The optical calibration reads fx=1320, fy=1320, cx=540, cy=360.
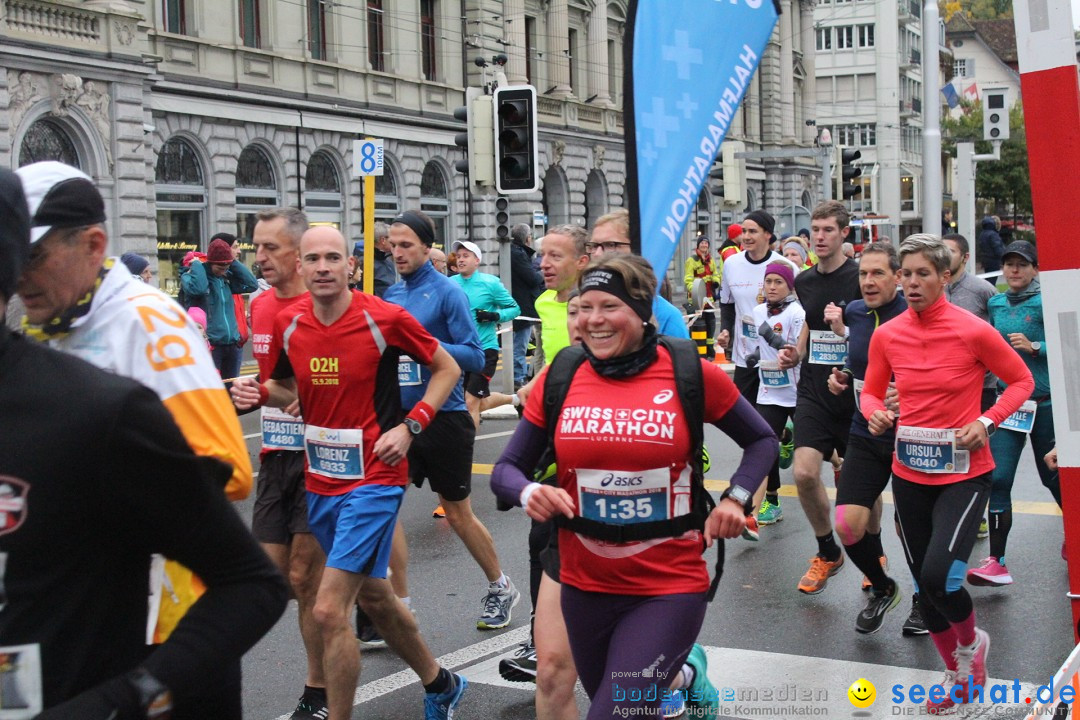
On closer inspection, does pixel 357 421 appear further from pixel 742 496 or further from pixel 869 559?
pixel 869 559

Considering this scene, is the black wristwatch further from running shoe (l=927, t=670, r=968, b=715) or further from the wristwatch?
running shoe (l=927, t=670, r=968, b=715)

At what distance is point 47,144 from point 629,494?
2275 cm

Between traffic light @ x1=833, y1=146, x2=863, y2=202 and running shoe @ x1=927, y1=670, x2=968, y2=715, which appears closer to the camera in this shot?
running shoe @ x1=927, y1=670, x2=968, y2=715

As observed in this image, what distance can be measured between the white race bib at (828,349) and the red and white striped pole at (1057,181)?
395 cm

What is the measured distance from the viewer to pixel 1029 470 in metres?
11.3

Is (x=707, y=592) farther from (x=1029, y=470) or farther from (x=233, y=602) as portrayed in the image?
(x=1029, y=470)

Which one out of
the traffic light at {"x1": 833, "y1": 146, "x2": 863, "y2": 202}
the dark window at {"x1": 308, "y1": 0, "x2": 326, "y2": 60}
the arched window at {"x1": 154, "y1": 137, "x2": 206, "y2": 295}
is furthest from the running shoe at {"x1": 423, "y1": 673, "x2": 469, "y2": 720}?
the dark window at {"x1": 308, "y1": 0, "x2": 326, "y2": 60}

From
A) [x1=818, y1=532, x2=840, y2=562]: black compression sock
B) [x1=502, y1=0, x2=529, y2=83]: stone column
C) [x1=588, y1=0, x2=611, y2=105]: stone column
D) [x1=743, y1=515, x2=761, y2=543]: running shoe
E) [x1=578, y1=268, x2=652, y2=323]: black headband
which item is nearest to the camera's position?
[x1=578, y1=268, x2=652, y2=323]: black headband

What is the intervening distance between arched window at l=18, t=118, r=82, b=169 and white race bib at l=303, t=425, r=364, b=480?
20.1m

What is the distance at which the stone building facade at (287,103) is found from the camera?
79.8 ft

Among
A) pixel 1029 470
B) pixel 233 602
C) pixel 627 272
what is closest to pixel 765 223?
pixel 1029 470

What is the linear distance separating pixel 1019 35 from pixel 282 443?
3412 mm

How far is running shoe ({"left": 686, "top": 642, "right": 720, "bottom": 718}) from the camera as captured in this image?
13.8 feet

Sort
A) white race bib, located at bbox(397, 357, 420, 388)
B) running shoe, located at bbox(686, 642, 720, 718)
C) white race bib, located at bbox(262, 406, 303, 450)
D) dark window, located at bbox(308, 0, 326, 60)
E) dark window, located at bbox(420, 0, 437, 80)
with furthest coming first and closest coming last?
dark window, located at bbox(420, 0, 437, 80), dark window, located at bbox(308, 0, 326, 60), white race bib, located at bbox(397, 357, 420, 388), white race bib, located at bbox(262, 406, 303, 450), running shoe, located at bbox(686, 642, 720, 718)
